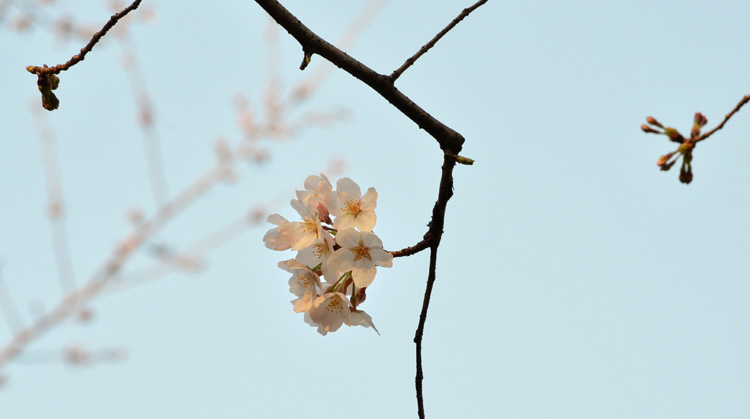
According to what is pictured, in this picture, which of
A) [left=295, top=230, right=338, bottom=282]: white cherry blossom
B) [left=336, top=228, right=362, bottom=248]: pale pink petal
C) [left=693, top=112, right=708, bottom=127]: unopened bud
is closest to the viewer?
[left=693, top=112, right=708, bottom=127]: unopened bud

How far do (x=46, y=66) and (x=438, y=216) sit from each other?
2.98 ft

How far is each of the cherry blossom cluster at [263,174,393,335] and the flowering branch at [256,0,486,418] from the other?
0.18m

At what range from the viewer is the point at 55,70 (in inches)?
55.4

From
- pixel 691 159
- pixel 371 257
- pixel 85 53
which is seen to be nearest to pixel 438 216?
pixel 371 257

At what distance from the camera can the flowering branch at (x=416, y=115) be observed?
131 cm

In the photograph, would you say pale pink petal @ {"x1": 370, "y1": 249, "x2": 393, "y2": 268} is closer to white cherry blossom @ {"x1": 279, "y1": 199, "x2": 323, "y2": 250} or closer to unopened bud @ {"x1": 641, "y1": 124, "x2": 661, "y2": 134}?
white cherry blossom @ {"x1": 279, "y1": 199, "x2": 323, "y2": 250}

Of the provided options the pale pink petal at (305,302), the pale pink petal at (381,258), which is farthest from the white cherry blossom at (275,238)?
the pale pink petal at (381,258)

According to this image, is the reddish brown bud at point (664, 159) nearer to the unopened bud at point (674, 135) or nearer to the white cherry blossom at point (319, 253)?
the unopened bud at point (674, 135)

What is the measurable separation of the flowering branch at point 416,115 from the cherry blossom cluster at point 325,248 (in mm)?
183

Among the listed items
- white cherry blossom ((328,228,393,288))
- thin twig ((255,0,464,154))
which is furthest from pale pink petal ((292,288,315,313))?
thin twig ((255,0,464,154))

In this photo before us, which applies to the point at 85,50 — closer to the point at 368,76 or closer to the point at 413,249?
the point at 368,76

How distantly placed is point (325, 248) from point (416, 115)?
394mm

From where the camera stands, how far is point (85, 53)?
1.37m

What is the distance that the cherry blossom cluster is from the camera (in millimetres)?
1505
